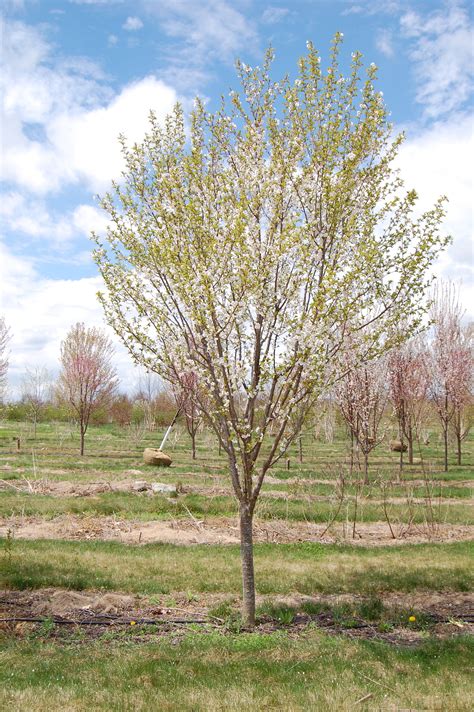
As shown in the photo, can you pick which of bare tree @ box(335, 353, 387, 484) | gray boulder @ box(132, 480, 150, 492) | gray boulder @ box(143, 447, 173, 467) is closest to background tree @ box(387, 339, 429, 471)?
bare tree @ box(335, 353, 387, 484)

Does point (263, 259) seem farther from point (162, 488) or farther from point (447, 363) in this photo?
point (447, 363)

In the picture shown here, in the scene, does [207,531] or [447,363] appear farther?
[447,363]

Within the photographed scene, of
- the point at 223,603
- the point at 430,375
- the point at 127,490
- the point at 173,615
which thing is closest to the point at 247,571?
the point at 223,603

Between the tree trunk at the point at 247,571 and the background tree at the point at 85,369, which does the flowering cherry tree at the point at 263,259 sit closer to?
the tree trunk at the point at 247,571

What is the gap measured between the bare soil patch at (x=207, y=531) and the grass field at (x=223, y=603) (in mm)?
52

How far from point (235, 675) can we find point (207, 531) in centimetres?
664

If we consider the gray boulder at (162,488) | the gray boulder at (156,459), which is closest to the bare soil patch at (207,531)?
the gray boulder at (162,488)

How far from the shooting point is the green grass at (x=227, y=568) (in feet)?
26.9

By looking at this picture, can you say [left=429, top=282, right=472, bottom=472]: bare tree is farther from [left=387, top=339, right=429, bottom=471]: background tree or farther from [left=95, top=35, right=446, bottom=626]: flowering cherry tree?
[left=95, top=35, right=446, bottom=626]: flowering cherry tree

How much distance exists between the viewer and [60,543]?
10.3 metres

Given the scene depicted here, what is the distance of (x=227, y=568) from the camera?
8961 millimetres

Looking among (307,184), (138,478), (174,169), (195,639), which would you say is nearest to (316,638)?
(195,639)

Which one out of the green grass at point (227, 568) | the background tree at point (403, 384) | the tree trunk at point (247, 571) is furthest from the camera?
the background tree at point (403, 384)

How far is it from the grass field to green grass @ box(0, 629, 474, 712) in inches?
0.7
